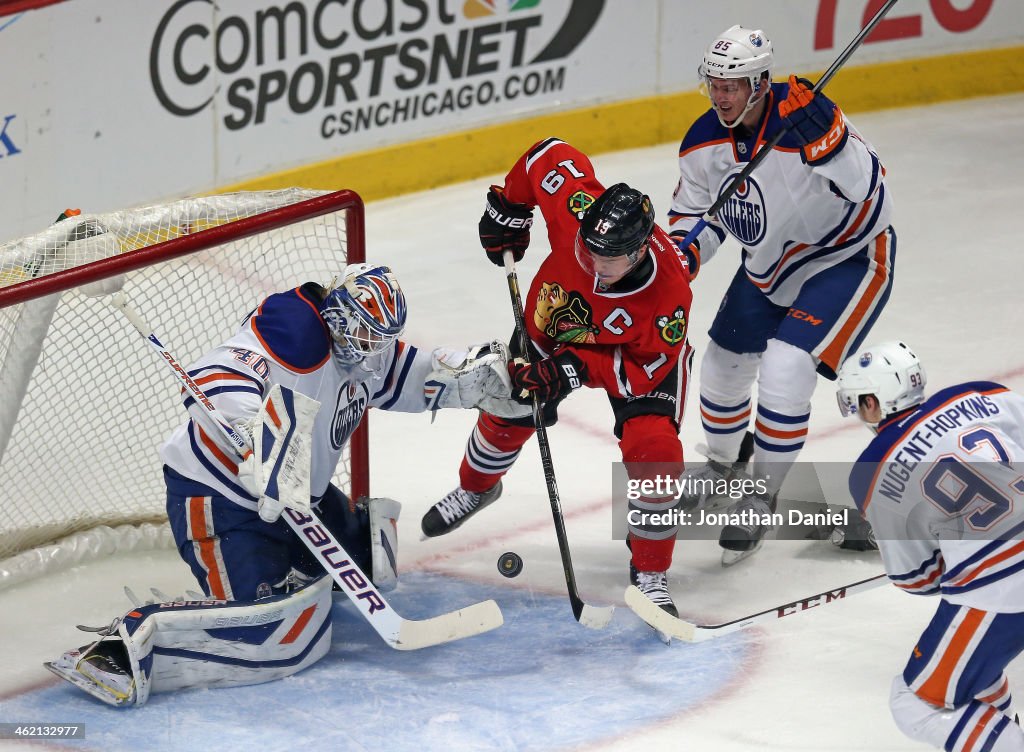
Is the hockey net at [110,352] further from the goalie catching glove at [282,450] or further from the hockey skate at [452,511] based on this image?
the goalie catching glove at [282,450]

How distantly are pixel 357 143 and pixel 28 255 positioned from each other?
286cm

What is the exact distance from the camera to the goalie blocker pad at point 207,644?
314 centimetres

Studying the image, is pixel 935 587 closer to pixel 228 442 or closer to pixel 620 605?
pixel 620 605

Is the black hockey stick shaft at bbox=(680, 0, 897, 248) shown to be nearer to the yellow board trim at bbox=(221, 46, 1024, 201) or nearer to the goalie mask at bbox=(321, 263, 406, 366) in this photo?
the goalie mask at bbox=(321, 263, 406, 366)

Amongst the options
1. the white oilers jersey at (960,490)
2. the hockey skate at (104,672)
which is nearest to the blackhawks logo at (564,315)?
the white oilers jersey at (960,490)

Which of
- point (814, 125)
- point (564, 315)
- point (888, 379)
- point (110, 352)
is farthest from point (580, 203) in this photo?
point (110, 352)

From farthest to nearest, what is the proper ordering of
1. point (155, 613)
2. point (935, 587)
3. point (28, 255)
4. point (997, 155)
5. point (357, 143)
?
point (997, 155), point (357, 143), point (28, 255), point (155, 613), point (935, 587)

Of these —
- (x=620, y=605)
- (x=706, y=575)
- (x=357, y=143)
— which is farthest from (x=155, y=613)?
(x=357, y=143)

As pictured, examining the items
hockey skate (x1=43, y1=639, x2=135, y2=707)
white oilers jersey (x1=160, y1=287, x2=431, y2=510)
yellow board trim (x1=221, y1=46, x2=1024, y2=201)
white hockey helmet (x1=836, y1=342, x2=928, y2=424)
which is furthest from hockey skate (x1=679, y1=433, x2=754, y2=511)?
yellow board trim (x1=221, y1=46, x2=1024, y2=201)

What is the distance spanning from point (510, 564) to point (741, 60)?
126cm

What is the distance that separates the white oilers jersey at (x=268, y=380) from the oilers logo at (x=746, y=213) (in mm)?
1005

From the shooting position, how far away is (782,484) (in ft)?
13.3

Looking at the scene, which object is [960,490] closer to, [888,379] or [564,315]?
[888,379]

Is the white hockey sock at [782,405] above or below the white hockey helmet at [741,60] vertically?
below
